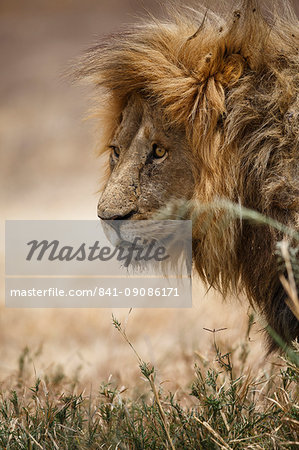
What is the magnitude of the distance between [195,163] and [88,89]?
2.58 feet

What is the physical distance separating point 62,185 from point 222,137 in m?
3.79

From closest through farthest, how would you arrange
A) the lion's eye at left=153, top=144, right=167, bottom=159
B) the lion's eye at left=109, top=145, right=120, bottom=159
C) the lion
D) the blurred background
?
the lion
the lion's eye at left=153, top=144, right=167, bottom=159
the lion's eye at left=109, top=145, right=120, bottom=159
the blurred background

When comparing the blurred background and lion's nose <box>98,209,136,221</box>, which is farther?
the blurred background

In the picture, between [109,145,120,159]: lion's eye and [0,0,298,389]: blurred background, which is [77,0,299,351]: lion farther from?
[0,0,298,389]: blurred background

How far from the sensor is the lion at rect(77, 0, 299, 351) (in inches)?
93.9

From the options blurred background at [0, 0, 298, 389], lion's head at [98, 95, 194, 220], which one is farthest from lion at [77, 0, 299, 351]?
blurred background at [0, 0, 298, 389]

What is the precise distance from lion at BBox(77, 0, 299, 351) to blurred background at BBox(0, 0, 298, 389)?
99cm

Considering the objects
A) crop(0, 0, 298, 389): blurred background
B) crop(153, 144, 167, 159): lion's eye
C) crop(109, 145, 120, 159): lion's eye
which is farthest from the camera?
crop(0, 0, 298, 389): blurred background

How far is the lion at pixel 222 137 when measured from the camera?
Result: 7.82 ft

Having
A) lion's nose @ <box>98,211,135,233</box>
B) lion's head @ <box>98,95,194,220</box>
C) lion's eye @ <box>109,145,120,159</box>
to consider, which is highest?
lion's eye @ <box>109,145,120,159</box>

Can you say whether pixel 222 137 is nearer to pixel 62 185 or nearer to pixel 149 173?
pixel 149 173

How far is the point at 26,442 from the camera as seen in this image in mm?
2098

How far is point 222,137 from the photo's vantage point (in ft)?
8.09

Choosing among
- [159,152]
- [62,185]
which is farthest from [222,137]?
[62,185]
